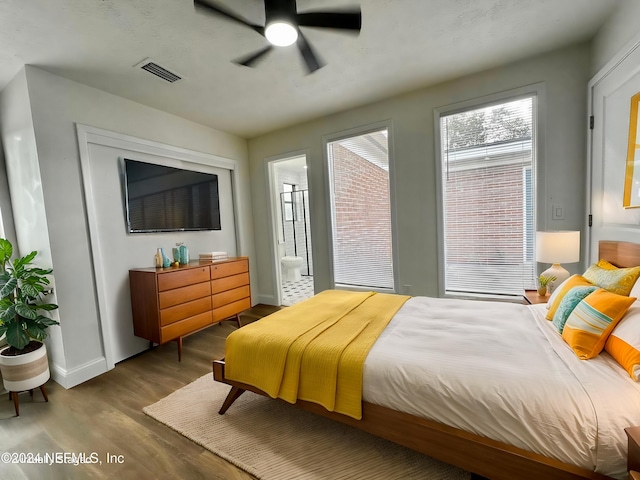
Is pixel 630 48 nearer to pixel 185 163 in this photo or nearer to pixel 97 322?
pixel 185 163

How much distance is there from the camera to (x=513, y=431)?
106 centimetres

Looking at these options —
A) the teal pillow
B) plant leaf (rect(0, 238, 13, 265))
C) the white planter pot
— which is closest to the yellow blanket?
the teal pillow

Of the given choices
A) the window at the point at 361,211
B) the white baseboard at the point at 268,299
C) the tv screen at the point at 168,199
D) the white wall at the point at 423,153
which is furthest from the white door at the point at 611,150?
the tv screen at the point at 168,199

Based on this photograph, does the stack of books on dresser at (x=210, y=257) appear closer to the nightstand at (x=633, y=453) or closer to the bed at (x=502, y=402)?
the bed at (x=502, y=402)

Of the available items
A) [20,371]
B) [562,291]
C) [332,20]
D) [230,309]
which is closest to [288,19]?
[332,20]

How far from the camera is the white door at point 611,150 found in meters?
1.70

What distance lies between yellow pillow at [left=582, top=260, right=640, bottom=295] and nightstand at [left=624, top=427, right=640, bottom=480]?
2.94 ft

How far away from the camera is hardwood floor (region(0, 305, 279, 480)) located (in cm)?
145

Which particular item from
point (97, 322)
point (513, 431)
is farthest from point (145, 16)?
point (513, 431)

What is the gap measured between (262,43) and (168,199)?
1962 millimetres

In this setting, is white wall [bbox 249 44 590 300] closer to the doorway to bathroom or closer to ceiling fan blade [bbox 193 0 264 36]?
the doorway to bathroom

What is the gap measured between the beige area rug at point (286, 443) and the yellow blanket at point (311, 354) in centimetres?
30

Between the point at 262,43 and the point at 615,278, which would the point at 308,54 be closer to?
the point at 262,43

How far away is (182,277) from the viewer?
266 centimetres
